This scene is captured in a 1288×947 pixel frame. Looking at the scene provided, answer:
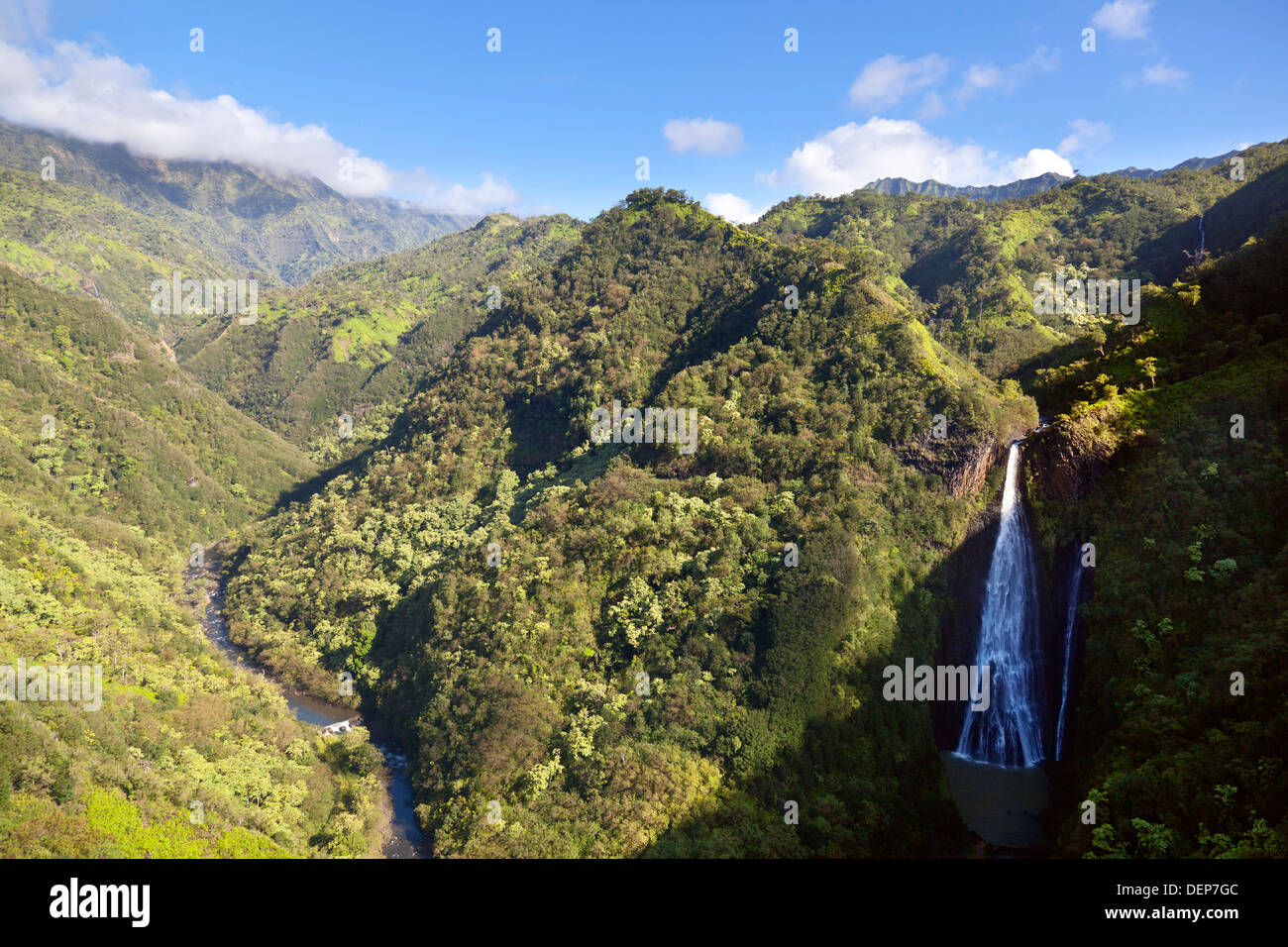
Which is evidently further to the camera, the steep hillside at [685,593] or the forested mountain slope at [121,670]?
the steep hillside at [685,593]

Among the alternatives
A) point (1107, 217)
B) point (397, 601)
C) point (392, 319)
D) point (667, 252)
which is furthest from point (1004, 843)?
point (392, 319)

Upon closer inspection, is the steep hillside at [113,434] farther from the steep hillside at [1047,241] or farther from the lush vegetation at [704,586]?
the steep hillside at [1047,241]

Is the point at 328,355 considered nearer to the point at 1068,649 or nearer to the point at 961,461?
the point at 961,461

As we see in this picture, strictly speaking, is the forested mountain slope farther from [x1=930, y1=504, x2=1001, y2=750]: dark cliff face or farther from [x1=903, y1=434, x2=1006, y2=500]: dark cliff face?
[x1=903, y1=434, x2=1006, y2=500]: dark cliff face

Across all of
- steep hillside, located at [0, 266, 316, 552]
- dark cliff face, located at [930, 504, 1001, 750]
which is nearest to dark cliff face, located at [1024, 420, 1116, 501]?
dark cliff face, located at [930, 504, 1001, 750]

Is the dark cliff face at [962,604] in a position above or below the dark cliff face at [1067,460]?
below

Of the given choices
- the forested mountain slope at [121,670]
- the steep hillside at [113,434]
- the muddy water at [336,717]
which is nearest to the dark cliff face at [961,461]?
the muddy water at [336,717]

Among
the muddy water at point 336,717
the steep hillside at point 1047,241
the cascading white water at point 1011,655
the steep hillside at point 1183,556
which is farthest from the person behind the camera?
the steep hillside at point 1047,241

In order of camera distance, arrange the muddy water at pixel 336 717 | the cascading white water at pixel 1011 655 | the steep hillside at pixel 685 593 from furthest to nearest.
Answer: the muddy water at pixel 336 717
the cascading white water at pixel 1011 655
the steep hillside at pixel 685 593
